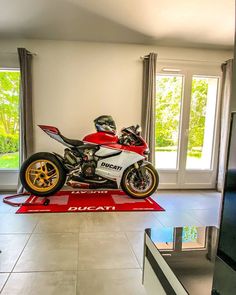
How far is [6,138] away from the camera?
406 cm

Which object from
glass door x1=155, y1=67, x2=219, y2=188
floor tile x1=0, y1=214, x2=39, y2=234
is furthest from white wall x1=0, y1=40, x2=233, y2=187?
floor tile x1=0, y1=214, x2=39, y2=234

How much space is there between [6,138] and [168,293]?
369 cm

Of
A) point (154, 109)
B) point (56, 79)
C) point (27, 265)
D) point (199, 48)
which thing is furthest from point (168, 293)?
point (199, 48)

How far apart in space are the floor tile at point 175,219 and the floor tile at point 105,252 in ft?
2.15

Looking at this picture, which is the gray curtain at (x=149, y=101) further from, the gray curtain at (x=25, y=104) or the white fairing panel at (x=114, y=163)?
the gray curtain at (x=25, y=104)

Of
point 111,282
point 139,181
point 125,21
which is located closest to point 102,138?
A: point 139,181

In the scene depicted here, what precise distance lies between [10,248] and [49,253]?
1.27 feet

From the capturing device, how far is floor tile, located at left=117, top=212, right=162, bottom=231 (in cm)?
270

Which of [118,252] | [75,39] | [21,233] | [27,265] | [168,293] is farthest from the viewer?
[75,39]

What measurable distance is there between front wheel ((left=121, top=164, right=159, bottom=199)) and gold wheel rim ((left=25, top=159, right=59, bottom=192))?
105 cm

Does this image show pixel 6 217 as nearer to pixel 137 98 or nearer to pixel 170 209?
pixel 170 209

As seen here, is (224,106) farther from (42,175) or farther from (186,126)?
(42,175)

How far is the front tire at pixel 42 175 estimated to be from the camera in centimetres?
349

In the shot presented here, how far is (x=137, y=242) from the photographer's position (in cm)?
235
